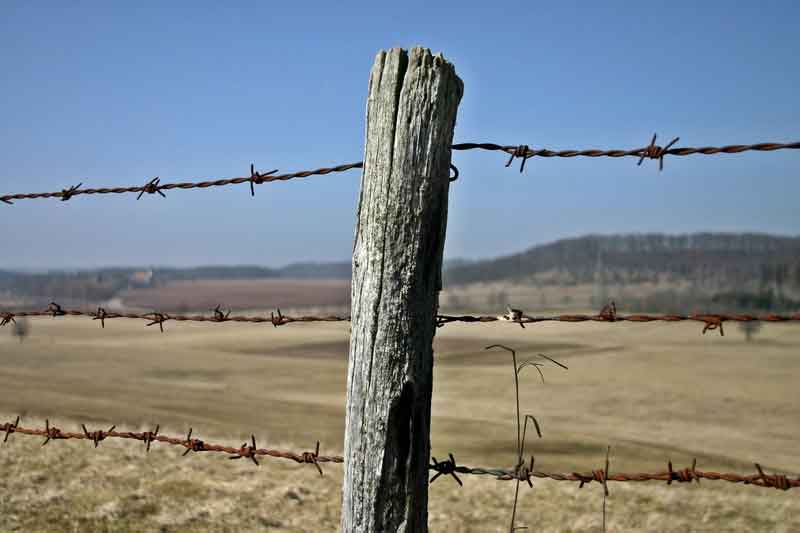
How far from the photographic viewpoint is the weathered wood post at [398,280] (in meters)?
2.08

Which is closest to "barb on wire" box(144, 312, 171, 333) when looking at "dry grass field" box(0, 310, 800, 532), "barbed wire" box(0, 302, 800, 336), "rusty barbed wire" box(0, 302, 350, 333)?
"rusty barbed wire" box(0, 302, 350, 333)

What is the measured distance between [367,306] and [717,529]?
196 inches

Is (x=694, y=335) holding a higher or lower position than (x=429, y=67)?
lower

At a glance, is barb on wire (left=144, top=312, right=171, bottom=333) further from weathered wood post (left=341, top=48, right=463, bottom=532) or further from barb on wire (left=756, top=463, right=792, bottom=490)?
barb on wire (left=756, top=463, right=792, bottom=490)

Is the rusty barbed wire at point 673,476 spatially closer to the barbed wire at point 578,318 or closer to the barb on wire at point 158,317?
the barbed wire at point 578,318

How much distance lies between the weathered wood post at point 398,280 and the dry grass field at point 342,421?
0.98 m

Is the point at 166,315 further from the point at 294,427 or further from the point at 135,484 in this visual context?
the point at 294,427

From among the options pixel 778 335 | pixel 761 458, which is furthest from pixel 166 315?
pixel 778 335

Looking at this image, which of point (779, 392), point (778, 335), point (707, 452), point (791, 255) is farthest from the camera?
point (791, 255)

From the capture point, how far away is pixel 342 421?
15.7 metres

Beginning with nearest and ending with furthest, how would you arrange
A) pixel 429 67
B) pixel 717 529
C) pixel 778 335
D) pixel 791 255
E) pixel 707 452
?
pixel 429 67, pixel 717 529, pixel 707 452, pixel 778 335, pixel 791 255

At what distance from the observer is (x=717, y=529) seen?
5.75 m

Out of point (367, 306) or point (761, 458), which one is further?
point (761, 458)

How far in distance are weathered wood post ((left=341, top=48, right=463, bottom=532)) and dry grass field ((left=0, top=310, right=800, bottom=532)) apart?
3.23 feet
